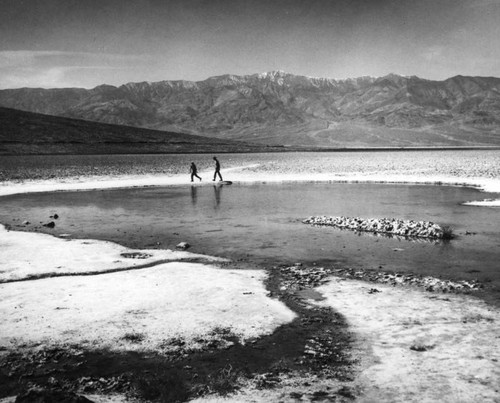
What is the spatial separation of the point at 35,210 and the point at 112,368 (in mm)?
22423

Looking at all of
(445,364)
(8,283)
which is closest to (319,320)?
(445,364)

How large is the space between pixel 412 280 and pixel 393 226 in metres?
7.34

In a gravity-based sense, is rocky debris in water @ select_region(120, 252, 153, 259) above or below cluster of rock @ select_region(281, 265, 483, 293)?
above

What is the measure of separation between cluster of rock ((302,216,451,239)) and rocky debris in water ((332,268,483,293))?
19.0ft

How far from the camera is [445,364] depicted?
305 inches

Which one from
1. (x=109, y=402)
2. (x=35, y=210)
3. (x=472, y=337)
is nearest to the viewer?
(x=109, y=402)

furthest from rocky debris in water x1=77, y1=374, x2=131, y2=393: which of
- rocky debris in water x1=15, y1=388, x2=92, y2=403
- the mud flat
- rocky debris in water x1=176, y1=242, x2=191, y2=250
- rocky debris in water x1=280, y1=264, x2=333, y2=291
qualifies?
rocky debris in water x1=176, y1=242, x2=191, y2=250

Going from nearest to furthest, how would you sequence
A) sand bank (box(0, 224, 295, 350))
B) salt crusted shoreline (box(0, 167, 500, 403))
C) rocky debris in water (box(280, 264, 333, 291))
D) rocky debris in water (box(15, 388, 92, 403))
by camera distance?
rocky debris in water (box(15, 388, 92, 403)) < salt crusted shoreline (box(0, 167, 500, 403)) < sand bank (box(0, 224, 295, 350)) < rocky debris in water (box(280, 264, 333, 291))

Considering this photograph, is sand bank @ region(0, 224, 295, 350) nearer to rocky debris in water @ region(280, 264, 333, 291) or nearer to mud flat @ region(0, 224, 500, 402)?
mud flat @ region(0, 224, 500, 402)

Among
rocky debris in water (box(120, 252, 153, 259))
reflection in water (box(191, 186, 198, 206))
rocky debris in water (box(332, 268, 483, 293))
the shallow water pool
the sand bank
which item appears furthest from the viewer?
reflection in water (box(191, 186, 198, 206))

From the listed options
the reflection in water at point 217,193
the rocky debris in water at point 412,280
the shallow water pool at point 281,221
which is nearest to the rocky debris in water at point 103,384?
the rocky debris in water at point 412,280

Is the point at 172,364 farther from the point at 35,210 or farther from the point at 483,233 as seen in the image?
the point at 35,210

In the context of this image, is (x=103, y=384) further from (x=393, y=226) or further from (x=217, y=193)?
(x=217, y=193)

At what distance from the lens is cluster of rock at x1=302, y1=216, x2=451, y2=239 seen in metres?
18.3
